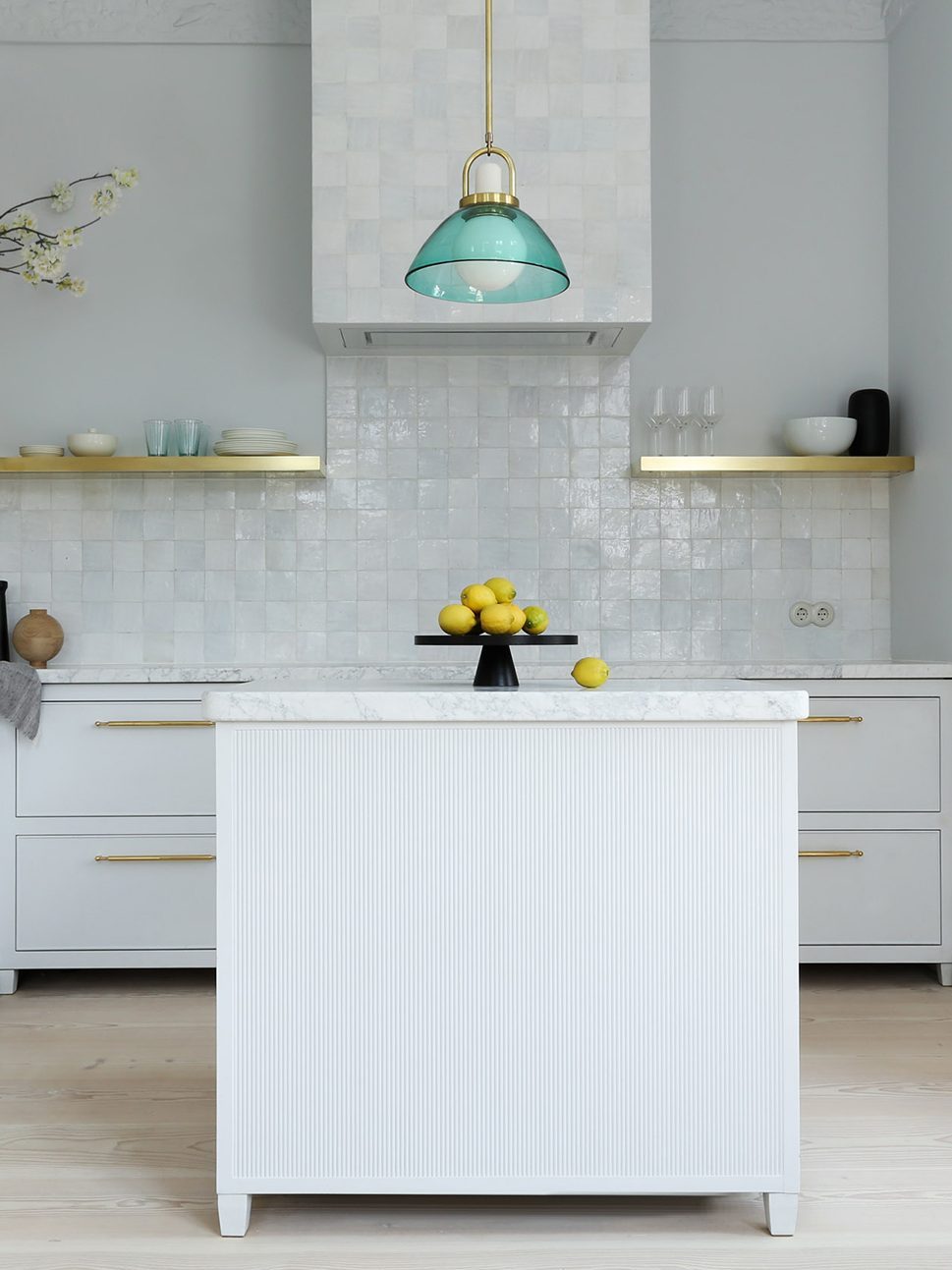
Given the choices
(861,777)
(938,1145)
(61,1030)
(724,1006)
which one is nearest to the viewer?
(724,1006)

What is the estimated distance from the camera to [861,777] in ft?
10.4

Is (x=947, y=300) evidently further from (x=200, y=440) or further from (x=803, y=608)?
(x=200, y=440)

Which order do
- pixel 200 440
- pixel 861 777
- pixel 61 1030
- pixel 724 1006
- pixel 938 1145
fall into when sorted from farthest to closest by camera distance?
pixel 200 440 → pixel 861 777 → pixel 61 1030 → pixel 938 1145 → pixel 724 1006

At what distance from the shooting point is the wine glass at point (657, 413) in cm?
361

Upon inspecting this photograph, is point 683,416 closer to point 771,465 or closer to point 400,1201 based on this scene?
point 771,465

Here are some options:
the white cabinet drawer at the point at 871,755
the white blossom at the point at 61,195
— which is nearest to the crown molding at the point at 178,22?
the white blossom at the point at 61,195

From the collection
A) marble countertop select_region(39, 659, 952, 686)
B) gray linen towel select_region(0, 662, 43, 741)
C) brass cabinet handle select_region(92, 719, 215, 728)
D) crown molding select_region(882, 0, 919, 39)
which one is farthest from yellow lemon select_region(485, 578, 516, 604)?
crown molding select_region(882, 0, 919, 39)

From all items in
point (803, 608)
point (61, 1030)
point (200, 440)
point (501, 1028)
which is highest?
point (200, 440)

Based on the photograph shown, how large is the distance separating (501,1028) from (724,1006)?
1.16ft

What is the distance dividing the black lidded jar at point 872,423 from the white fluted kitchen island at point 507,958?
81.1 inches

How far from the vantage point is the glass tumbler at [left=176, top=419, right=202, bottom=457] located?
3520 mm

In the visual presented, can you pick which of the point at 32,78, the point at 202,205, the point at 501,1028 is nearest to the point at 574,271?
the point at 202,205

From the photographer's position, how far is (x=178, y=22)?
12.1ft

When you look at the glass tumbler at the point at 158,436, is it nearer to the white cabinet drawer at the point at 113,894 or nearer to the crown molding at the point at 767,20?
the white cabinet drawer at the point at 113,894
